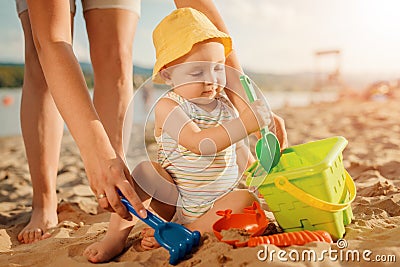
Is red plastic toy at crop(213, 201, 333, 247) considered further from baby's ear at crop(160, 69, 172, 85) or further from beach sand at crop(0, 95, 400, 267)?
baby's ear at crop(160, 69, 172, 85)

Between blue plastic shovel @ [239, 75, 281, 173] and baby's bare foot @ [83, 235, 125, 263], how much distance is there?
39 centimetres

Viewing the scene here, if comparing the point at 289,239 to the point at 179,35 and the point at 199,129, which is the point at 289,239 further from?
the point at 179,35

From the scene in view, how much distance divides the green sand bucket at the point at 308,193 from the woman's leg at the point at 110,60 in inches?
24.5

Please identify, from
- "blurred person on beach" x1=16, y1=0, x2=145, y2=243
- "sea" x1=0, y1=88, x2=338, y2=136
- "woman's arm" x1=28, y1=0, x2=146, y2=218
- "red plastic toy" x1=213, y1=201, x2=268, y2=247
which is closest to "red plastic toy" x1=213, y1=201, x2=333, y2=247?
"red plastic toy" x1=213, y1=201, x2=268, y2=247

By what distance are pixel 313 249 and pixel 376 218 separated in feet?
1.38

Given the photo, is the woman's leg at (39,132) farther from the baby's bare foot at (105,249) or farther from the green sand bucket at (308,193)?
the green sand bucket at (308,193)

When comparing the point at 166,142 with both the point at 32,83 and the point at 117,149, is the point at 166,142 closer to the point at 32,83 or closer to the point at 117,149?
the point at 117,149

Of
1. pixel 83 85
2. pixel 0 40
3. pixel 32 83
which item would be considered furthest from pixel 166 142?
pixel 0 40

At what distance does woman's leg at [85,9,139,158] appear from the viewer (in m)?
1.66

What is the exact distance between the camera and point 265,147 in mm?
1172

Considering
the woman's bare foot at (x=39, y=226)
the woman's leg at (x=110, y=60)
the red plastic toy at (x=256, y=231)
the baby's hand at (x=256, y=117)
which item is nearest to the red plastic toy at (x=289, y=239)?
the red plastic toy at (x=256, y=231)

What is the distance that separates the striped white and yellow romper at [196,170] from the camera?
49.4 inches

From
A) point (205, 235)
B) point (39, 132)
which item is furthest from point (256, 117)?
point (39, 132)

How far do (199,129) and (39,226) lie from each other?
2.51 feet
